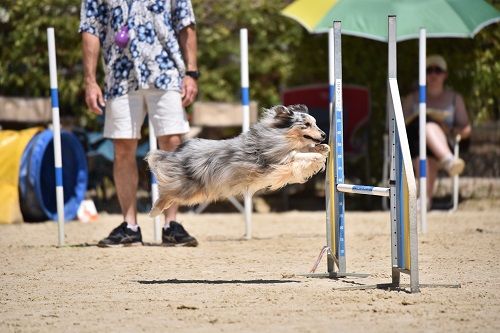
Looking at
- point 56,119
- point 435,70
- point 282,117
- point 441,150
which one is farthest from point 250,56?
point 282,117

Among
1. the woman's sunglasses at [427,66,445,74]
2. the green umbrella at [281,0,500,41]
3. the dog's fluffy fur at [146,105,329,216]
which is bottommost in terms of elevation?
the dog's fluffy fur at [146,105,329,216]

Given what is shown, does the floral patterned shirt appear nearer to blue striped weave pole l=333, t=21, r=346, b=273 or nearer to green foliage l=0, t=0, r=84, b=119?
blue striped weave pole l=333, t=21, r=346, b=273

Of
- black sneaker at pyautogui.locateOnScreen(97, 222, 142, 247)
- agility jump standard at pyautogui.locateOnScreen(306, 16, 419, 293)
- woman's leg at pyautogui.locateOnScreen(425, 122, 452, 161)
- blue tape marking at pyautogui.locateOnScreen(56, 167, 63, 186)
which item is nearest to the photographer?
agility jump standard at pyautogui.locateOnScreen(306, 16, 419, 293)

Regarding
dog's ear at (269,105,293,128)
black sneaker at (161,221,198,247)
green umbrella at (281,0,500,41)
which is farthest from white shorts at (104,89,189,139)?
green umbrella at (281,0,500,41)

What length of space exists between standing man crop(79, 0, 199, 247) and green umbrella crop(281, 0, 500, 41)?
277cm

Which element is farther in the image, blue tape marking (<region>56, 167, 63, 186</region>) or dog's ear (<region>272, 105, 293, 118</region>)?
blue tape marking (<region>56, 167, 63, 186</region>)

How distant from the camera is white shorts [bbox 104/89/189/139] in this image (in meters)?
7.25

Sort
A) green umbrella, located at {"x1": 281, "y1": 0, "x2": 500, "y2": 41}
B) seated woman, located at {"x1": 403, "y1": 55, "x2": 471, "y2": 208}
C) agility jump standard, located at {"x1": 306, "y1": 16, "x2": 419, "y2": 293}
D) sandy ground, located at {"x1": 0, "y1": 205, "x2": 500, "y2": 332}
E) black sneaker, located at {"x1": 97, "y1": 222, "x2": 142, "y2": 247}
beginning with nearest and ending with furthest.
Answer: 1. sandy ground, located at {"x1": 0, "y1": 205, "x2": 500, "y2": 332}
2. agility jump standard, located at {"x1": 306, "y1": 16, "x2": 419, "y2": 293}
3. black sneaker, located at {"x1": 97, "y1": 222, "x2": 142, "y2": 247}
4. green umbrella, located at {"x1": 281, "y1": 0, "x2": 500, "y2": 41}
5. seated woman, located at {"x1": 403, "y1": 55, "x2": 471, "y2": 208}

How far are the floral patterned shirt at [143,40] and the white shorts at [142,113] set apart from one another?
7 cm

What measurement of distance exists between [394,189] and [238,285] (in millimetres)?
1074

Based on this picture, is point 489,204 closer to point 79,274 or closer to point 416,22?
point 416,22

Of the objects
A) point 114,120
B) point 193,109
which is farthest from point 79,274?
point 193,109

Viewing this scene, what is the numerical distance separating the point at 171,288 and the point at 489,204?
6315mm

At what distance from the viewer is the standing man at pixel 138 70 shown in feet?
23.8
